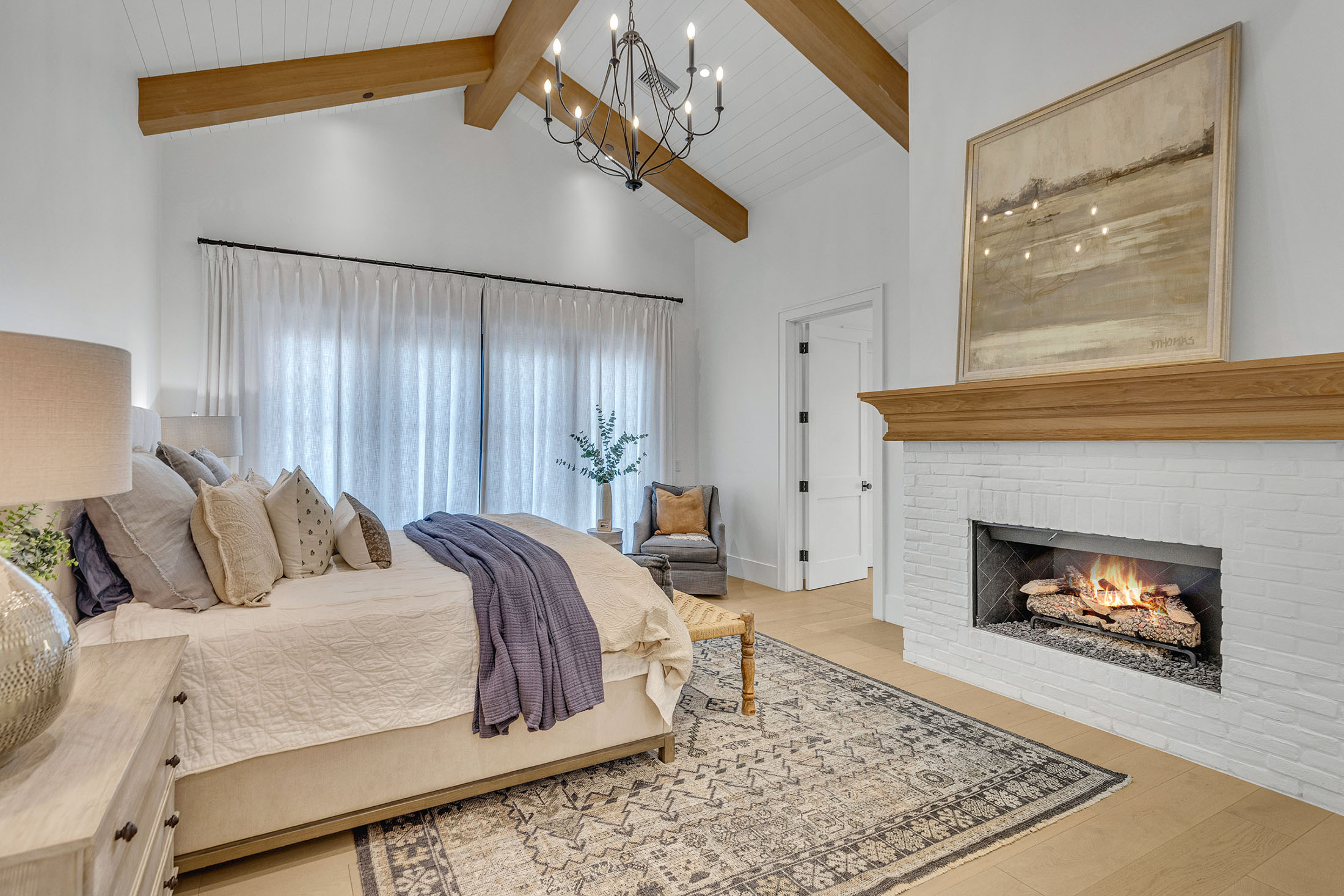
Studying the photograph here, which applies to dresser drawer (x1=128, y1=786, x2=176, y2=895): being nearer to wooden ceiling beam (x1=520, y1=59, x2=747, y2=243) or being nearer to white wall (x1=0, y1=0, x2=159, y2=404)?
white wall (x1=0, y1=0, x2=159, y2=404)

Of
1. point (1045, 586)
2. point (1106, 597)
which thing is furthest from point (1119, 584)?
point (1045, 586)

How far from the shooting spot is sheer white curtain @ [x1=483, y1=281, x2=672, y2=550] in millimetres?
5094

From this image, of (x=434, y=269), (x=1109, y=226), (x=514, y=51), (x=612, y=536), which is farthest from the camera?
(x=612, y=536)

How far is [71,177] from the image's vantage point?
2.13 meters

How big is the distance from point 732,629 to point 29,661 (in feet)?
7.31

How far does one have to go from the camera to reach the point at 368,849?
1972 mm

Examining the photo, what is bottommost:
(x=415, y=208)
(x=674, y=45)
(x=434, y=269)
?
(x=434, y=269)

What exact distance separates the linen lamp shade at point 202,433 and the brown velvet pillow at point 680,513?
2899mm

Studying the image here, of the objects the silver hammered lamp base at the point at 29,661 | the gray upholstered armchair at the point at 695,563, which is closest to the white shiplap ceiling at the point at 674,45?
the gray upholstered armchair at the point at 695,563

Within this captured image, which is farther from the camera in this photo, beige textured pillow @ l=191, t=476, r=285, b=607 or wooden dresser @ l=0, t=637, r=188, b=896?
beige textured pillow @ l=191, t=476, r=285, b=607

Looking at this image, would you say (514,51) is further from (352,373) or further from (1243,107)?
Result: (1243,107)

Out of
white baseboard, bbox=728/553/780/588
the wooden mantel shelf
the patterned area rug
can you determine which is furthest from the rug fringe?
white baseboard, bbox=728/553/780/588

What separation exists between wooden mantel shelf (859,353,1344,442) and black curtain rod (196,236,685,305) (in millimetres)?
2905

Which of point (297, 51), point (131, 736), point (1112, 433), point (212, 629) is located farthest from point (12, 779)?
point (297, 51)
